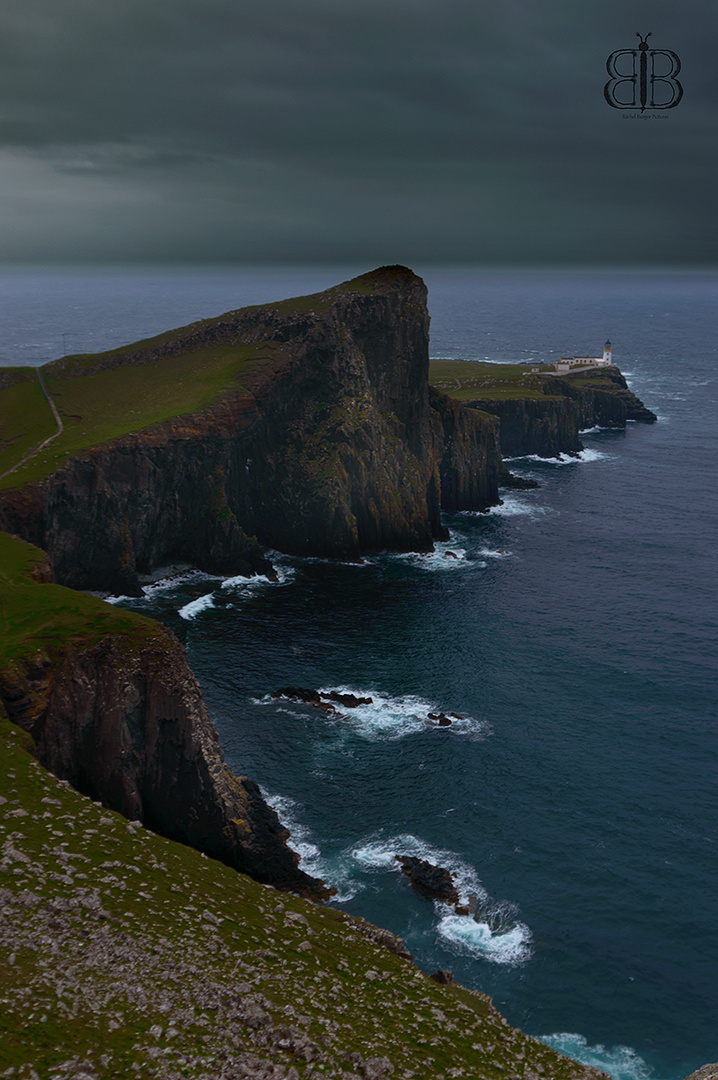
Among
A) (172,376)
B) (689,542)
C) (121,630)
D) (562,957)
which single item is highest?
(172,376)

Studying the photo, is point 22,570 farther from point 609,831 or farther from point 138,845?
point 609,831

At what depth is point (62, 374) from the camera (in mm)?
127812

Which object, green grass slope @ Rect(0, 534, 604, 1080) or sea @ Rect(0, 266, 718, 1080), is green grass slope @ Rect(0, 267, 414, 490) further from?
green grass slope @ Rect(0, 534, 604, 1080)

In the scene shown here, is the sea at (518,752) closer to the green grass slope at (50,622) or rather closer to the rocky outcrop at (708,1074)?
the rocky outcrop at (708,1074)

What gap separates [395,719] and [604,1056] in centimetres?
3331

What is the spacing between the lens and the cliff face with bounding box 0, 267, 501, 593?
9688 centimetres

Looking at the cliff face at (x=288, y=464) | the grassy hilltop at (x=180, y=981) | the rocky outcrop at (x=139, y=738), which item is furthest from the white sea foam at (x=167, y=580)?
the grassy hilltop at (x=180, y=981)

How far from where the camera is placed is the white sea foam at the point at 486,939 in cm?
4900

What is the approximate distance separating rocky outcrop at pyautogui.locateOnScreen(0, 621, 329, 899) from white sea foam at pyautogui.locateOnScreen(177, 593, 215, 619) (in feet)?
Result: 130

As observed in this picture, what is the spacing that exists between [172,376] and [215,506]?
93.9 ft

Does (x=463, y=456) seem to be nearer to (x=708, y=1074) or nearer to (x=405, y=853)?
(x=405, y=853)

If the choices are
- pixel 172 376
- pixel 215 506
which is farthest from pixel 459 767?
pixel 172 376

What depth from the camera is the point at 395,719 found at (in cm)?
7319

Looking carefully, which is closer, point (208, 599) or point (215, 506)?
point (208, 599)
